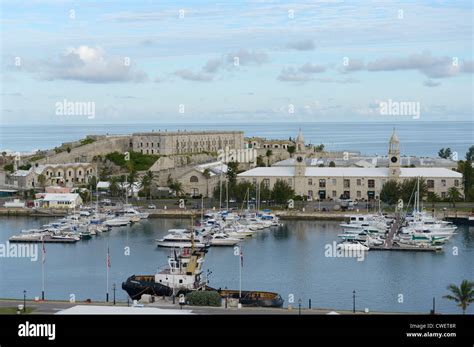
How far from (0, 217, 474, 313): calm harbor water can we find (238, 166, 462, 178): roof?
24.2 feet

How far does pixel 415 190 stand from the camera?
3819 cm

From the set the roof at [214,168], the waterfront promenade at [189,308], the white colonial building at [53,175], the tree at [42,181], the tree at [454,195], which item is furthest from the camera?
the white colonial building at [53,175]

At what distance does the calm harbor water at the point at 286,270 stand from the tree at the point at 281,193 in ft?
18.7

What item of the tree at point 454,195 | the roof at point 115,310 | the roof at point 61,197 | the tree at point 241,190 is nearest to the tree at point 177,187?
the tree at point 241,190

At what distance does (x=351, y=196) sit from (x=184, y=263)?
767 inches

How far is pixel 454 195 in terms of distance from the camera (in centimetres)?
3803

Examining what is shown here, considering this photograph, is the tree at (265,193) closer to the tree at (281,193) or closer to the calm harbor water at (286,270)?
the tree at (281,193)

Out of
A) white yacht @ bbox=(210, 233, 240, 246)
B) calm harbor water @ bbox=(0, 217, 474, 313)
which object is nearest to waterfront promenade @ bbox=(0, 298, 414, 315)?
calm harbor water @ bbox=(0, 217, 474, 313)

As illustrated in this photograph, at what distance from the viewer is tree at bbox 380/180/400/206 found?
38344 millimetres

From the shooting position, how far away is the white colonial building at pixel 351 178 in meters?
40.1

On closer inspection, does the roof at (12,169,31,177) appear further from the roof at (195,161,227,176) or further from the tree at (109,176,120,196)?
the roof at (195,161,227,176)

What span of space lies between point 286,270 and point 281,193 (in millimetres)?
14073
